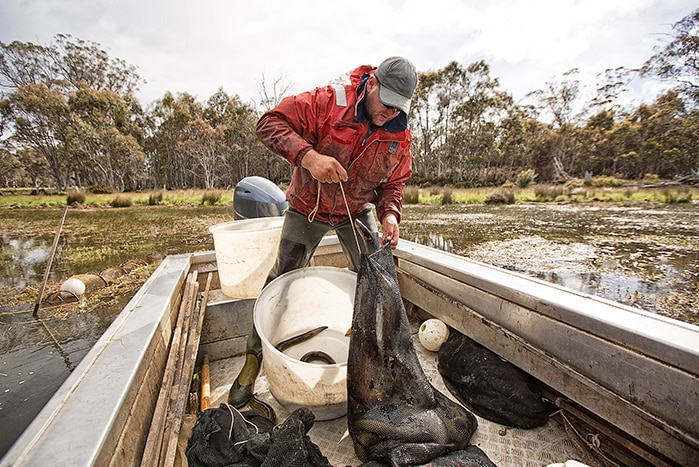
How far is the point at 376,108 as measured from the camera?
159 cm

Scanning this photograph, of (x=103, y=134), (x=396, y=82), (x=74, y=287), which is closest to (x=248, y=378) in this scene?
(x=396, y=82)

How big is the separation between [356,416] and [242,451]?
446 millimetres

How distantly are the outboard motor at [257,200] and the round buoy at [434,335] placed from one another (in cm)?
161

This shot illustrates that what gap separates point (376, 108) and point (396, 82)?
157mm

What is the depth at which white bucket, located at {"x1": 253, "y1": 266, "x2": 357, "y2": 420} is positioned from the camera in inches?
56.9

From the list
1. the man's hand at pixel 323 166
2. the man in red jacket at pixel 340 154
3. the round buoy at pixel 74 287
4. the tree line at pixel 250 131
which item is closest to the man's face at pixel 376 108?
the man in red jacket at pixel 340 154

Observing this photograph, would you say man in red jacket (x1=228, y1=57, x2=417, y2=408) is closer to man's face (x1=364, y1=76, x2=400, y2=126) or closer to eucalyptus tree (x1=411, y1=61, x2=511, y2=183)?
man's face (x1=364, y1=76, x2=400, y2=126)

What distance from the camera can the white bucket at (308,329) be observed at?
1446mm

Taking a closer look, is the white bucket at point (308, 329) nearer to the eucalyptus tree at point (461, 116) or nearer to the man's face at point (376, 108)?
the man's face at point (376, 108)

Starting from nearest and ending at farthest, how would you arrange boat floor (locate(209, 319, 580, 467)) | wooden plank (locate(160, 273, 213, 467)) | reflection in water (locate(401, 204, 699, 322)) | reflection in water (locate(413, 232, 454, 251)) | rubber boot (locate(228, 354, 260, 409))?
wooden plank (locate(160, 273, 213, 467)) < boat floor (locate(209, 319, 580, 467)) < rubber boot (locate(228, 354, 260, 409)) < reflection in water (locate(401, 204, 699, 322)) < reflection in water (locate(413, 232, 454, 251))

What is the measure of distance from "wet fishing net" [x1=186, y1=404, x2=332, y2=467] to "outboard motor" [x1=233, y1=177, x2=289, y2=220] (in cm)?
189

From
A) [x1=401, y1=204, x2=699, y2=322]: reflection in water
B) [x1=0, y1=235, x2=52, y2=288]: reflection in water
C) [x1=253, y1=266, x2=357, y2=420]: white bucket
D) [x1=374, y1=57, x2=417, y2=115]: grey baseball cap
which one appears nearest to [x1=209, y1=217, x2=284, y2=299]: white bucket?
[x1=253, y1=266, x2=357, y2=420]: white bucket

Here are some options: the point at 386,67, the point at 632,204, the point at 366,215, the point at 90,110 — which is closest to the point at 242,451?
the point at 366,215

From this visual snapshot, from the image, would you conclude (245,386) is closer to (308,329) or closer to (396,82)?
(308,329)
